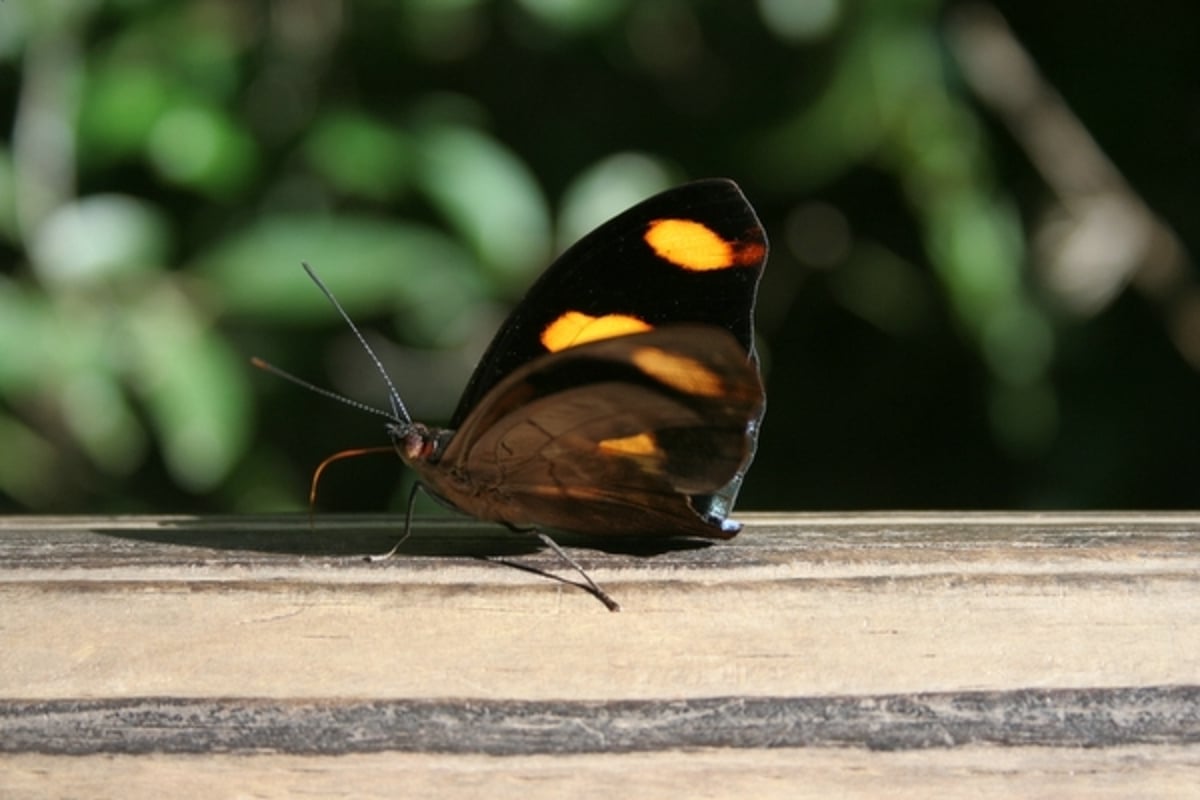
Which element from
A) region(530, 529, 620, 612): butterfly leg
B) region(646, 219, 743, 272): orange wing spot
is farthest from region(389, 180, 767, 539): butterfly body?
region(530, 529, 620, 612): butterfly leg

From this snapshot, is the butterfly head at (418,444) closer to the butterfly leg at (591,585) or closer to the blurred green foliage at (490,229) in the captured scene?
the butterfly leg at (591,585)

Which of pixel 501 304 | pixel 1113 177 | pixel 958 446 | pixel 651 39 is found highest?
pixel 651 39

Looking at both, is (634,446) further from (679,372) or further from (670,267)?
(670,267)

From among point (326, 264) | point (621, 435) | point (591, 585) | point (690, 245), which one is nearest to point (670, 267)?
point (690, 245)

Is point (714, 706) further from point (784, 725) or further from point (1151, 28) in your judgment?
point (1151, 28)

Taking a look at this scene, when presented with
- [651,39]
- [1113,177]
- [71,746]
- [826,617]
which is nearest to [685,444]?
[826,617]
